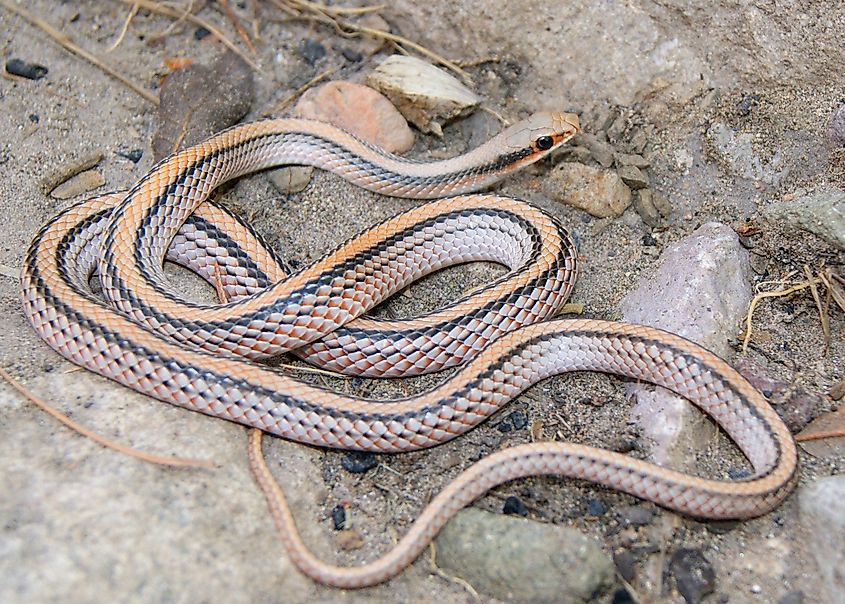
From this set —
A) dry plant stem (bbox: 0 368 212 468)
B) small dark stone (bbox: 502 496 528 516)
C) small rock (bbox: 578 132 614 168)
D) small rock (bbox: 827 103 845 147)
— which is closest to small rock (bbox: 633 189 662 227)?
small rock (bbox: 578 132 614 168)

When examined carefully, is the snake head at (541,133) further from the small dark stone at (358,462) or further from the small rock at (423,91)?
the small dark stone at (358,462)

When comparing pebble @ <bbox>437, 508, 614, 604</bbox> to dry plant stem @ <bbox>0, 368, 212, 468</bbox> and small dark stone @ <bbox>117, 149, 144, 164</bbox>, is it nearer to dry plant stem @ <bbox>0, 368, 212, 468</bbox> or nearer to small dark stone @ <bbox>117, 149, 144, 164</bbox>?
dry plant stem @ <bbox>0, 368, 212, 468</bbox>

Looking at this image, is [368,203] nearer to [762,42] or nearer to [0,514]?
[762,42]

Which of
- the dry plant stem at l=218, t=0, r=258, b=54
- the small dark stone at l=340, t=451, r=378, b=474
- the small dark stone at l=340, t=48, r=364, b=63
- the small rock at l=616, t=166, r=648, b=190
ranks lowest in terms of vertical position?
the small dark stone at l=340, t=451, r=378, b=474

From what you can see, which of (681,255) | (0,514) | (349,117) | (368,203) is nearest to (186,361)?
(0,514)

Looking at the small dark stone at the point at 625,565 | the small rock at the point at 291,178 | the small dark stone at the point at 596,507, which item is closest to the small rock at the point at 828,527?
the small dark stone at the point at 625,565

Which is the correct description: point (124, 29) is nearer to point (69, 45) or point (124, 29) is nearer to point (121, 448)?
point (69, 45)

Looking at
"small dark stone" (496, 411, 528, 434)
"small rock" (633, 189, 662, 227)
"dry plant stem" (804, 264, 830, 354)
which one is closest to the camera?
"small dark stone" (496, 411, 528, 434)
